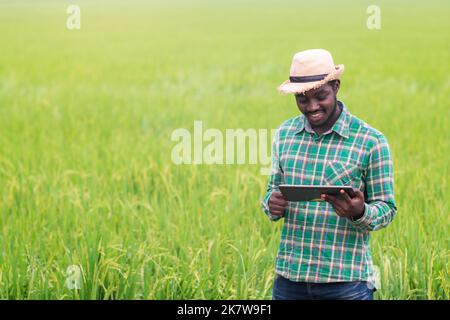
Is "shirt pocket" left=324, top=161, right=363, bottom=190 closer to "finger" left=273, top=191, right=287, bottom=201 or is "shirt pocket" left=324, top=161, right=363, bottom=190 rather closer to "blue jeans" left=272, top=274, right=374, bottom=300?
"finger" left=273, top=191, right=287, bottom=201

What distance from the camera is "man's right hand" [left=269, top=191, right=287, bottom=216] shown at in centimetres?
203

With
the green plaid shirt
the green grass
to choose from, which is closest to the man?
the green plaid shirt

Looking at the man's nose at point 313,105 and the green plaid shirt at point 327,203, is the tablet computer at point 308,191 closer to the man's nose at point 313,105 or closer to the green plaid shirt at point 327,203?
the green plaid shirt at point 327,203

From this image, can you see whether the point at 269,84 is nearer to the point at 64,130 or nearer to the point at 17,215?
the point at 64,130

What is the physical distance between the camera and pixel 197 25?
803 inches

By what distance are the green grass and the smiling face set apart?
988 mm

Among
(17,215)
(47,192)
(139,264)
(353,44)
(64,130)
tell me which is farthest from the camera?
(353,44)

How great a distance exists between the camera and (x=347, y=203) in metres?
1.92

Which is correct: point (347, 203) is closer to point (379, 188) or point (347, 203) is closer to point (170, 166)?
point (379, 188)

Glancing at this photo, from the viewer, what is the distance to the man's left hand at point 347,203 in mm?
1915

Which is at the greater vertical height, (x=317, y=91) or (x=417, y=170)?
(x=317, y=91)

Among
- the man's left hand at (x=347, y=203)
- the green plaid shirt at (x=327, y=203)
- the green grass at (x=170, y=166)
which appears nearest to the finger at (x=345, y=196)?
the man's left hand at (x=347, y=203)

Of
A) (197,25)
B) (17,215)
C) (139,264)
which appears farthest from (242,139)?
(197,25)

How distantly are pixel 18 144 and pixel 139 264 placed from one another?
8.94ft
